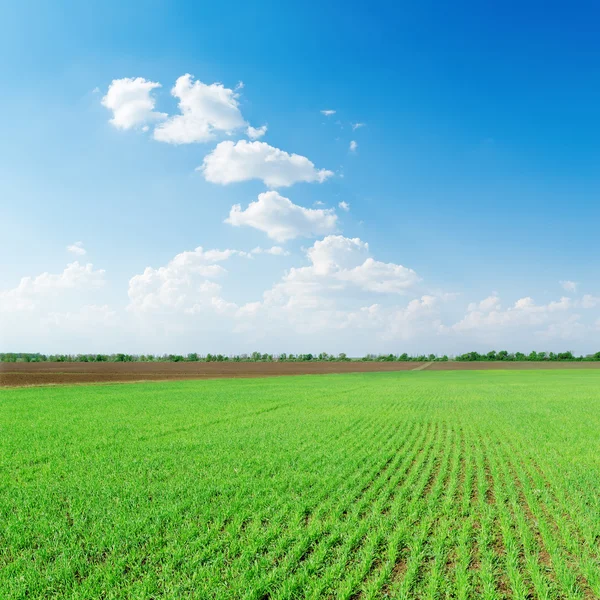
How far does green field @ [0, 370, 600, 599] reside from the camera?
6.42 meters

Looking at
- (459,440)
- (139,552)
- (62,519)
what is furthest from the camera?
(459,440)

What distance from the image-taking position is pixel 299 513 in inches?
351

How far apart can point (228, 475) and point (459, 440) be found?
32.5 ft

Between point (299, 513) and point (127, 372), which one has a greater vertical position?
point (299, 513)

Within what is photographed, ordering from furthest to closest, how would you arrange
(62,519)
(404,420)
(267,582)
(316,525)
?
(404,420) < (62,519) < (316,525) < (267,582)

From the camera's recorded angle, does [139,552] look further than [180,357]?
No

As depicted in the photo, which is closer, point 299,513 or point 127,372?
point 299,513

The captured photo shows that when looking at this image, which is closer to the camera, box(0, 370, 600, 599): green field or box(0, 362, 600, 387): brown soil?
box(0, 370, 600, 599): green field

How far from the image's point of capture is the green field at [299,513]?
6.42m

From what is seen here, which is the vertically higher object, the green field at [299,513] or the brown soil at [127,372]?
the green field at [299,513]

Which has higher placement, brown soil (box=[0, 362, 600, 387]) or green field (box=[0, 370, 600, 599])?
green field (box=[0, 370, 600, 599])

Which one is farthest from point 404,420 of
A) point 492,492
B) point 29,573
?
point 29,573

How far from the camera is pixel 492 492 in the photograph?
420 inches

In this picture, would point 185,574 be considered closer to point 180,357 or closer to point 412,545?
point 412,545
